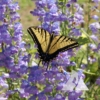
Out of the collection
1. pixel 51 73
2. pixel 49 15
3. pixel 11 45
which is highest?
pixel 49 15

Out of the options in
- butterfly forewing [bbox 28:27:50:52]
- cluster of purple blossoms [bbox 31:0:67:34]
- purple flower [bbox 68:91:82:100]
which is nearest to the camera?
purple flower [bbox 68:91:82:100]

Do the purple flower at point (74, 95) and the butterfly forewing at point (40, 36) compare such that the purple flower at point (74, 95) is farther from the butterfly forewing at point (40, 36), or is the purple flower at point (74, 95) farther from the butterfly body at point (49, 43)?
the butterfly forewing at point (40, 36)

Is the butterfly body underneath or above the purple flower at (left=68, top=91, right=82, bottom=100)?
above

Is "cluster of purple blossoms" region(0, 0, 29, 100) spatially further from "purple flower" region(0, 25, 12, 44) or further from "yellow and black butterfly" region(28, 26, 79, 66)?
"yellow and black butterfly" region(28, 26, 79, 66)

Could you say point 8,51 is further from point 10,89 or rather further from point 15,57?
point 10,89

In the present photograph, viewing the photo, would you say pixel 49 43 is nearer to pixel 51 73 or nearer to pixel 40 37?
pixel 40 37

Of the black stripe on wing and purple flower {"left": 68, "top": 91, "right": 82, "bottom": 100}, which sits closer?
purple flower {"left": 68, "top": 91, "right": 82, "bottom": 100}

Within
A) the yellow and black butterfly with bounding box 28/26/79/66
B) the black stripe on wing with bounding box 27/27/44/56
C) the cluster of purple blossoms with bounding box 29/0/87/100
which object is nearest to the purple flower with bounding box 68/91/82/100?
the cluster of purple blossoms with bounding box 29/0/87/100

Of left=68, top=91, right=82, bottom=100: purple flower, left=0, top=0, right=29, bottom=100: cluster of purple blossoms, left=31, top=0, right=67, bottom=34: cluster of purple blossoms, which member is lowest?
left=68, top=91, right=82, bottom=100: purple flower

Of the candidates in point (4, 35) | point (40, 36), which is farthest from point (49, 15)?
point (4, 35)
